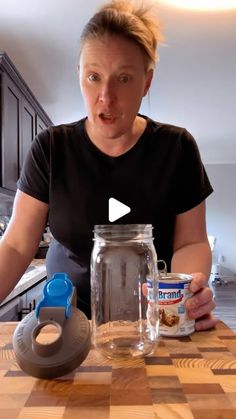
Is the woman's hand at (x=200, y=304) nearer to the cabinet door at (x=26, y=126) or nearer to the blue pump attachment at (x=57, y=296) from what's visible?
the blue pump attachment at (x=57, y=296)

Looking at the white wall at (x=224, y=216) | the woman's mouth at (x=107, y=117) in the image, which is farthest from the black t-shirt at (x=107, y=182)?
the white wall at (x=224, y=216)

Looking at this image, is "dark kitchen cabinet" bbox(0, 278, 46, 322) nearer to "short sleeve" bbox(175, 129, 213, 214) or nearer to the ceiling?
"short sleeve" bbox(175, 129, 213, 214)

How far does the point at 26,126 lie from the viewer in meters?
3.26

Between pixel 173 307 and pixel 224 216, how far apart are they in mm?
7508

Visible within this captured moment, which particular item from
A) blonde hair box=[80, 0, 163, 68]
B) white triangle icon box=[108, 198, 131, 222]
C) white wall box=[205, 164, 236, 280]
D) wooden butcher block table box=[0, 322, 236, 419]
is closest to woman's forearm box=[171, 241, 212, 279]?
white triangle icon box=[108, 198, 131, 222]

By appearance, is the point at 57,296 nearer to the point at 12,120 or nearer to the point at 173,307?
the point at 173,307

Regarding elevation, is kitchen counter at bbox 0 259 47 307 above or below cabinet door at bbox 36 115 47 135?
below

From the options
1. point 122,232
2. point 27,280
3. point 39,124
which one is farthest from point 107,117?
point 39,124

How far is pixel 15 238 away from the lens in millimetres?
961

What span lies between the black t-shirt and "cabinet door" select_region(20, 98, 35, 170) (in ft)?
7.21

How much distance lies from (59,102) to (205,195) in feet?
10.5

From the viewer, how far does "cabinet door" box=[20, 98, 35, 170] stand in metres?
3.13

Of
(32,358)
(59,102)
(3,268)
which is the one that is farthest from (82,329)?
(59,102)

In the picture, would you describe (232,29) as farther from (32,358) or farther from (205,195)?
(32,358)
